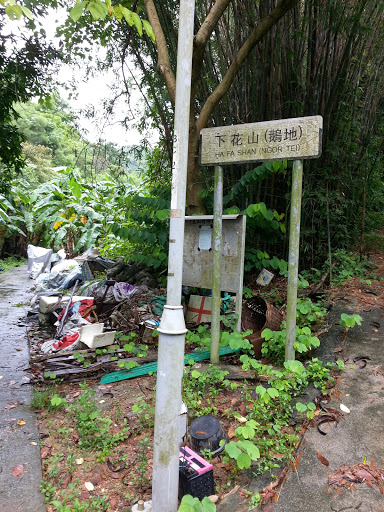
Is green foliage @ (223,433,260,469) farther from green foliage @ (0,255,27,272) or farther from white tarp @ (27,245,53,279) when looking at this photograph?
green foliage @ (0,255,27,272)

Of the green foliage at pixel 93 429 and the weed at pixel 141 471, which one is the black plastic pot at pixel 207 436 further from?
the green foliage at pixel 93 429

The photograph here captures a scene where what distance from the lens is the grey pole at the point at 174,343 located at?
1841 millimetres

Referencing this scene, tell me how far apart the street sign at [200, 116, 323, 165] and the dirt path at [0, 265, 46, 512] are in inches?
117

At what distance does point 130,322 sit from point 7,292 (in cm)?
627

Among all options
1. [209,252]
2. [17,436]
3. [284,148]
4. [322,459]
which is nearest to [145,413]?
[17,436]

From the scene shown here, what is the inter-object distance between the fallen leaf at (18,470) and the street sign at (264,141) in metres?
3.06

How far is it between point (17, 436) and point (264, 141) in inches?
131

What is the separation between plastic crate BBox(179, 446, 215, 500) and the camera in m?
2.00

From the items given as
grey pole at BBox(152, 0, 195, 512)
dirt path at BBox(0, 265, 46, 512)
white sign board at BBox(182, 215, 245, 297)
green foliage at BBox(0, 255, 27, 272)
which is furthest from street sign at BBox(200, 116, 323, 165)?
green foliage at BBox(0, 255, 27, 272)

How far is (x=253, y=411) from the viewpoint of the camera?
2.83 metres

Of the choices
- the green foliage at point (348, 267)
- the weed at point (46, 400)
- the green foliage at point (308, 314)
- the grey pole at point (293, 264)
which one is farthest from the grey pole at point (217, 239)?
the green foliage at point (348, 267)

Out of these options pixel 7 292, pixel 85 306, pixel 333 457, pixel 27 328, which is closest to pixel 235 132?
pixel 333 457

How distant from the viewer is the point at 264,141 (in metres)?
3.40

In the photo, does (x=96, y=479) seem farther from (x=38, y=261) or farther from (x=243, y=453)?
(x=38, y=261)
